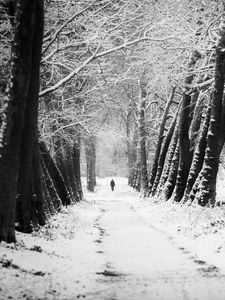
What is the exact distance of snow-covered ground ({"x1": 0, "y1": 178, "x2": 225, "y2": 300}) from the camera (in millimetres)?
6188

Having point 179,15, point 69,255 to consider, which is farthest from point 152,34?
point 69,255

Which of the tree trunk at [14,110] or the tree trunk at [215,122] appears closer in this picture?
the tree trunk at [14,110]

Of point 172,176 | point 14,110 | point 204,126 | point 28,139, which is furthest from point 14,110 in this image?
point 172,176

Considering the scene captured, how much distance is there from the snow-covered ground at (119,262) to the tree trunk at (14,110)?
33.7 inches

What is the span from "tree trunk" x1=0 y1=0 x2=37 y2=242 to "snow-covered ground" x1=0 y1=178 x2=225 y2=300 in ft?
2.81

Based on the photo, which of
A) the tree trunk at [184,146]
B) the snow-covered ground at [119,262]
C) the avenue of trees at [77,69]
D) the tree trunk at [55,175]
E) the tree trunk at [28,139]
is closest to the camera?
the snow-covered ground at [119,262]

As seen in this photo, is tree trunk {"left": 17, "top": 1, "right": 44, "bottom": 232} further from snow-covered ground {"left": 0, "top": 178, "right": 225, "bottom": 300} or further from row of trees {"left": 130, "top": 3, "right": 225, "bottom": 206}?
row of trees {"left": 130, "top": 3, "right": 225, "bottom": 206}

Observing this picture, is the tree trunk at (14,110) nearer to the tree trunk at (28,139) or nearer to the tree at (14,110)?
the tree at (14,110)

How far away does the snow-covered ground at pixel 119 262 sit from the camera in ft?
20.3

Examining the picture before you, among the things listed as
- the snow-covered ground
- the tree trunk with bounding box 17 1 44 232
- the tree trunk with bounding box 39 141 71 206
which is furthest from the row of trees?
the tree trunk with bounding box 17 1 44 232

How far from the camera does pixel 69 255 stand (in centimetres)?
942

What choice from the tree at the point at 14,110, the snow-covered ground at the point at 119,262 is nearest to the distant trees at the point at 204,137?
the snow-covered ground at the point at 119,262

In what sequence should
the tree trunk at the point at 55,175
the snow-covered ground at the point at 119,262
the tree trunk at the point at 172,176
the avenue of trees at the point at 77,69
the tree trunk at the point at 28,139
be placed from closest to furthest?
1. the snow-covered ground at the point at 119,262
2. the avenue of trees at the point at 77,69
3. the tree trunk at the point at 28,139
4. the tree trunk at the point at 55,175
5. the tree trunk at the point at 172,176

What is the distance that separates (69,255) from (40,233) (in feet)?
6.35
